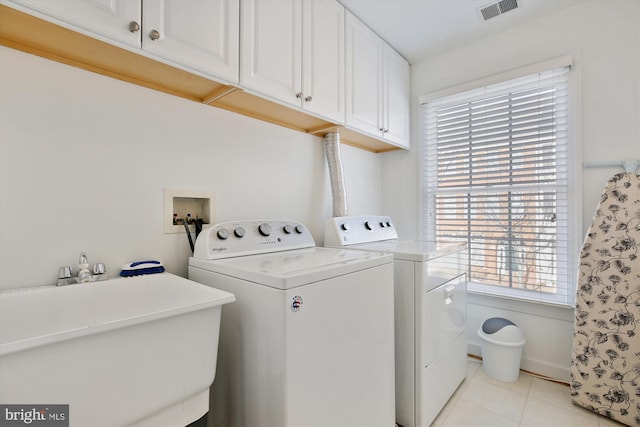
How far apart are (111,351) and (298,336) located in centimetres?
50

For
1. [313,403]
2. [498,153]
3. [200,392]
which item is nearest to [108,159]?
[200,392]

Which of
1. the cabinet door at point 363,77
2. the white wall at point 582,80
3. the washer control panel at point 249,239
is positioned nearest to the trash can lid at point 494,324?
the white wall at point 582,80

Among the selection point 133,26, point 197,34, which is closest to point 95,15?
point 133,26

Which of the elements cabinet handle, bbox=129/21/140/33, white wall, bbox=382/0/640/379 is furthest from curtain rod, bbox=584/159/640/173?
cabinet handle, bbox=129/21/140/33

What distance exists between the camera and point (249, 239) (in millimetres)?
1428

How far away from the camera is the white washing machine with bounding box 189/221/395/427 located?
0.94m

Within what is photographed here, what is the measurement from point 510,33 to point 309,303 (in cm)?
245

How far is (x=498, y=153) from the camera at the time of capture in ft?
7.25

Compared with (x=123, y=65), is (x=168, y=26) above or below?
above

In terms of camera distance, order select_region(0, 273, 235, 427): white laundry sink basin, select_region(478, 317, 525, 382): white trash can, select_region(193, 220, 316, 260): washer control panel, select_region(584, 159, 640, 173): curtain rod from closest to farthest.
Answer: select_region(0, 273, 235, 427): white laundry sink basin < select_region(193, 220, 316, 260): washer control panel < select_region(584, 159, 640, 173): curtain rod < select_region(478, 317, 525, 382): white trash can

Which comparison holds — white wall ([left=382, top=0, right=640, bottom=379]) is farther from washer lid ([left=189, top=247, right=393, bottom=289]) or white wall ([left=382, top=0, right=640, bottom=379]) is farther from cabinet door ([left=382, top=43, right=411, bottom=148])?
washer lid ([left=189, top=247, right=393, bottom=289])

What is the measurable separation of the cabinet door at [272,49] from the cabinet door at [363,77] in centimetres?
45

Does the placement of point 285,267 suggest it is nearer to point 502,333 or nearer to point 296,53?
point 296,53

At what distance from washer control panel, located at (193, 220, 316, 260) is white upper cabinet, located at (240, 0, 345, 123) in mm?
640
